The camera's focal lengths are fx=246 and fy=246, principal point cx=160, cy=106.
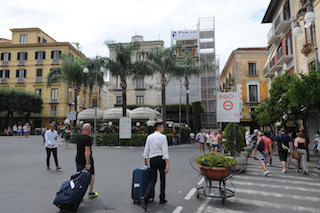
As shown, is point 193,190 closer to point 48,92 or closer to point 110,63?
point 110,63

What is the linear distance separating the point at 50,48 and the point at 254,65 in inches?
1433

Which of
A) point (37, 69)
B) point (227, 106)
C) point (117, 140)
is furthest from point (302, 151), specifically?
point (37, 69)

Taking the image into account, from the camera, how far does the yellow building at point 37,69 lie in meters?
45.2

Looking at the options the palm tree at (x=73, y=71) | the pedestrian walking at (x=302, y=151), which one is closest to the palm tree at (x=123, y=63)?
the palm tree at (x=73, y=71)

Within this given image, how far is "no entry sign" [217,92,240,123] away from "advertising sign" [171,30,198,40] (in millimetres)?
39114

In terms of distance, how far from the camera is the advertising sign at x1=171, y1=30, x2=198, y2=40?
46203mm

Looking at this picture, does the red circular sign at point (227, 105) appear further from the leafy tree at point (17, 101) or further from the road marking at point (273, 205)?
the leafy tree at point (17, 101)

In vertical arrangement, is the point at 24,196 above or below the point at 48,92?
below

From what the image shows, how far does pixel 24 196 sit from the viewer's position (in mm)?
5711

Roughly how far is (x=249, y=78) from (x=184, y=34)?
54.6 feet

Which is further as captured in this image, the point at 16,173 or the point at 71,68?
the point at 71,68

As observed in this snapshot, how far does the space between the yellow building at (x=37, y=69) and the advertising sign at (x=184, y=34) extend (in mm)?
19950

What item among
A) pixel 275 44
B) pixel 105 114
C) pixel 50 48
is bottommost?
pixel 105 114

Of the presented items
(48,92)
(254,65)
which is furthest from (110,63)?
(48,92)
